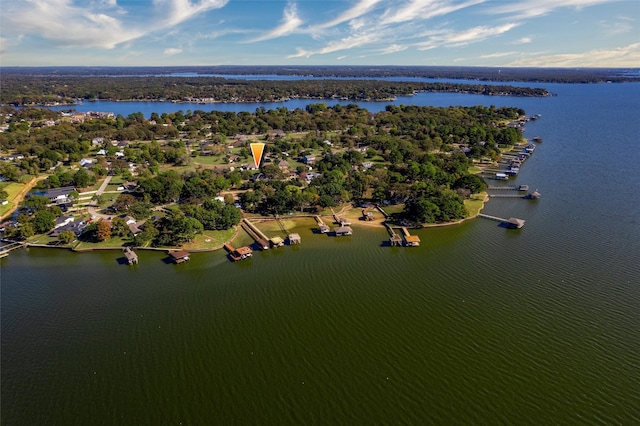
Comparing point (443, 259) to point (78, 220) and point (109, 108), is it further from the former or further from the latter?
point (109, 108)

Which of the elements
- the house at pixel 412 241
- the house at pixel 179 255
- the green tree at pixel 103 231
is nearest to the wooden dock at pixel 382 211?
the house at pixel 412 241

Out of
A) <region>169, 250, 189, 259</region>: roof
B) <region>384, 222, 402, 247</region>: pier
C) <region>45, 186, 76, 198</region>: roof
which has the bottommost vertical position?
<region>169, 250, 189, 259</region>: roof

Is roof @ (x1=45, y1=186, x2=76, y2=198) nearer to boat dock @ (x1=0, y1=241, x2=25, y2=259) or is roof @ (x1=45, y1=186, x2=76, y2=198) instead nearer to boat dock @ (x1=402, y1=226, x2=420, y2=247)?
boat dock @ (x1=0, y1=241, x2=25, y2=259)

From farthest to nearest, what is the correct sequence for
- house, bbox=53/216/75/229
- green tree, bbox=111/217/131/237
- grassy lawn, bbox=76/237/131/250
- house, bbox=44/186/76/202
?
1. house, bbox=44/186/76/202
2. house, bbox=53/216/75/229
3. green tree, bbox=111/217/131/237
4. grassy lawn, bbox=76/237/131/250

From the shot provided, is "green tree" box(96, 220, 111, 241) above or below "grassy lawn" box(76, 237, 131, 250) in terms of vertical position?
above

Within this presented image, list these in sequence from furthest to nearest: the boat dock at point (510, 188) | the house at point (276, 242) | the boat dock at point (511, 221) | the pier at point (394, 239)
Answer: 1. the boat dock at point (510, 188)
2. the boat dock at point (511, 221)
3. the house at point (276, 242)
4. the pier at point (394, 239)

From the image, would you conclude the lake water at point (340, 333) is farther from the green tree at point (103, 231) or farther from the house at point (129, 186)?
the house at point (129, 186)

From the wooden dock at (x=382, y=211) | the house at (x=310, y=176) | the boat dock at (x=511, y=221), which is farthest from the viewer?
the house at (x=310, y=176)

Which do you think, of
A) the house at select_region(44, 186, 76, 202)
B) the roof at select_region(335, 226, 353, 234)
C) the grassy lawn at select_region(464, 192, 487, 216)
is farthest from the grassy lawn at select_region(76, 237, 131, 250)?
the grassy lawn at select_region(464, 192, 487, 216)
